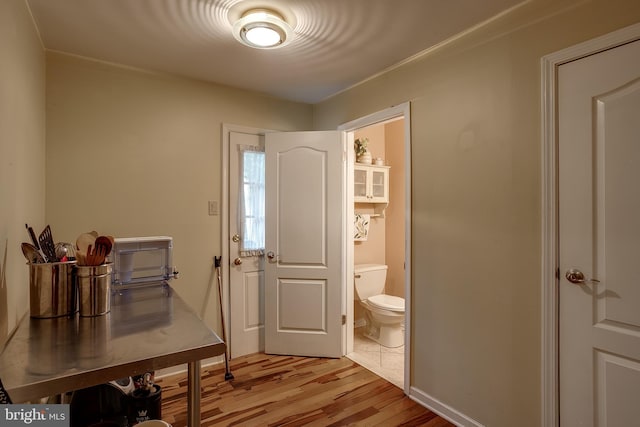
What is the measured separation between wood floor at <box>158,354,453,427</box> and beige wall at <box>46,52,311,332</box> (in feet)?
1.79

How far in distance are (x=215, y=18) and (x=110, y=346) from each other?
5.61ft

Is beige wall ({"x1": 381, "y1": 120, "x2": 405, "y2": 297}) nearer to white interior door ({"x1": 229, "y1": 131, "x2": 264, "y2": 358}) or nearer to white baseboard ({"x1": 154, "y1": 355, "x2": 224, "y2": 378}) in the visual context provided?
white interior door ({"x1": 229, "y1": 131, "x2": 264, "y2": 358})

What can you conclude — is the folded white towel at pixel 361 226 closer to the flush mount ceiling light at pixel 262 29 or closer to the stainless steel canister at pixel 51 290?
the flush mount ceiling light at pixel 262 29

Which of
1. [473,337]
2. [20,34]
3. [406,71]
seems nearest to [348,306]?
[473,337]

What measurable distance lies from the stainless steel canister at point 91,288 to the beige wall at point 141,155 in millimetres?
1289

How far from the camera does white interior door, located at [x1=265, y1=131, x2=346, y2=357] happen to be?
300cm

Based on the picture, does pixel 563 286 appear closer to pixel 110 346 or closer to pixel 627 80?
pixel 627 80

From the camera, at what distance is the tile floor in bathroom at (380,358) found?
8.95ft

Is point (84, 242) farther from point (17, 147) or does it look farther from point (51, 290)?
point (17, 147)

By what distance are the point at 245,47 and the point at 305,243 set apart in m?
1.63

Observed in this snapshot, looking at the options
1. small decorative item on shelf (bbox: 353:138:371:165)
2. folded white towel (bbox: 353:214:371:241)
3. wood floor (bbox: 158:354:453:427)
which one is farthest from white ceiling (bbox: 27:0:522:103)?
wood floor (bbox: 158:354:453:427)

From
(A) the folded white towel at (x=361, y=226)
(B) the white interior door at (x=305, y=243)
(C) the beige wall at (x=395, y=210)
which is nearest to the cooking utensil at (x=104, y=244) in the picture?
(B) the white interior door at (x=305, y=243)

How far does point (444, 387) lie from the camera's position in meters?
2.19

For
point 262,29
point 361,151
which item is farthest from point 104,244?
point 361,151
